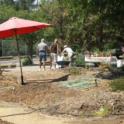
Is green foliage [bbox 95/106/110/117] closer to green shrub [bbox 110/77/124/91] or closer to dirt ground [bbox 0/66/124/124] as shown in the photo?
dirt ground [bbox 0/66/124/124]

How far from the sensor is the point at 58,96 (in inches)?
647

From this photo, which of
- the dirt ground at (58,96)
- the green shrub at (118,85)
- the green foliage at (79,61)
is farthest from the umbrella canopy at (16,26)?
the green foliage at (79,61)

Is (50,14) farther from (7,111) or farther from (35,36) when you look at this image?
(7,111)

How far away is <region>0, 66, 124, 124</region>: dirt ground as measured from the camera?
13.9 m

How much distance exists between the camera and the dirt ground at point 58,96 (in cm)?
1385

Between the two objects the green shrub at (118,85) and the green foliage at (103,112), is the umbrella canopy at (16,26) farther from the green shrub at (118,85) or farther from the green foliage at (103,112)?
the green foliage at (103,112)

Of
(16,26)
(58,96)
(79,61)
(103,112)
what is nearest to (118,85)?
(58,96)

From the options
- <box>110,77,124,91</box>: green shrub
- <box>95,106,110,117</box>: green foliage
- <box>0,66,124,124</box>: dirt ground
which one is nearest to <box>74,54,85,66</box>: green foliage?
Result: <box>0,66,124,124</box>: dirt ground

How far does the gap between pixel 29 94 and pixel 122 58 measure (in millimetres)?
13886

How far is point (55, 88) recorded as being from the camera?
18.2m

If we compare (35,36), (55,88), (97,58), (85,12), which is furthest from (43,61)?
(35,36)

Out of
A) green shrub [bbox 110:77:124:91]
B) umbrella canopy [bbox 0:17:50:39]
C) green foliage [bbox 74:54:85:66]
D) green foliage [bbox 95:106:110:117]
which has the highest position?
umbrella canopy [bbox 0:17:50:39]

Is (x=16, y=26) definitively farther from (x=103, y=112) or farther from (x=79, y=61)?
(x=79, y=61)

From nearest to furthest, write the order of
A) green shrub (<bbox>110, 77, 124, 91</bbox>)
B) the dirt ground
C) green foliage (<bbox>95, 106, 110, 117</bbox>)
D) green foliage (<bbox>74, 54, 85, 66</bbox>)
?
green foliage (<bbox>95, 106, 110, 117</bbox>), the dirt ground, green shrub (<bbox>110, 77, 124, 91</bbox>), green foliage (<bbox>74, 54, 85, 66</bbox>)
